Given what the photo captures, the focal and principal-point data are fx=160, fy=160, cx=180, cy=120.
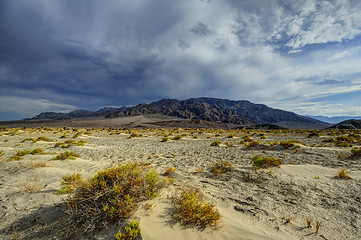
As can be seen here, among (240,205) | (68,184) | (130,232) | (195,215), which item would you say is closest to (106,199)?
(130,232)

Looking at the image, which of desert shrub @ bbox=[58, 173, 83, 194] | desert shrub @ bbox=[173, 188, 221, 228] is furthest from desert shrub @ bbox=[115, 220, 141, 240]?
desert shrub @ bbox=[58, 173, 83, 194]

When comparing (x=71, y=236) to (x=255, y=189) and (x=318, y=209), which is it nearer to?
(x=255, y=189)

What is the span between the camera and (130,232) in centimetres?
273

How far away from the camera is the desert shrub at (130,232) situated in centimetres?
270

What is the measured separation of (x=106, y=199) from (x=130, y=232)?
1044 mm

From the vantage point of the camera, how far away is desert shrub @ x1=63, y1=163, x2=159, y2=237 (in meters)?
3.12

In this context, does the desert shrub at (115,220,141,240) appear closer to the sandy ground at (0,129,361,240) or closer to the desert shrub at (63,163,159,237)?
the sandy ground at (0,129,361,240)

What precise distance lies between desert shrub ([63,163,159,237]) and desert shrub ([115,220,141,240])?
1.25ft

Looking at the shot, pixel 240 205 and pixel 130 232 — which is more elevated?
pixel 130 232

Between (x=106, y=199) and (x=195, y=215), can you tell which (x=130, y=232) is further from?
(x=195, y=215)

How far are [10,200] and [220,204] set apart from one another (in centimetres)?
557

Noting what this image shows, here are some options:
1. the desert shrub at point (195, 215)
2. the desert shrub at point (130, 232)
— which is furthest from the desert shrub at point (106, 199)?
the desert shrub at point (195, 215)

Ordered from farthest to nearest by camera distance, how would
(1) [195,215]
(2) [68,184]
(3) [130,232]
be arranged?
(2) [68,184] → (1) [195,215] → (3) [130,232]

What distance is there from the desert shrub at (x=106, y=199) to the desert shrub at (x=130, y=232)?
382mm
